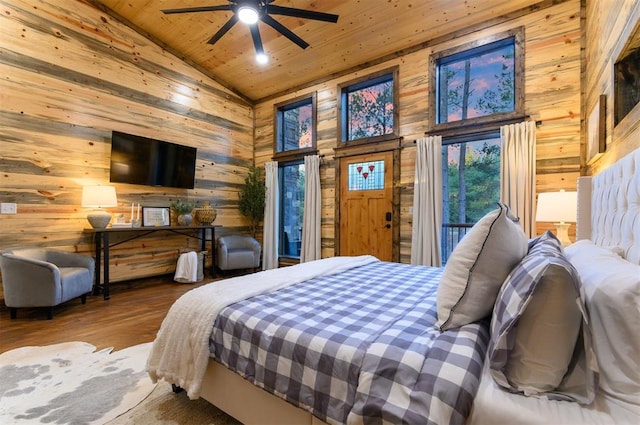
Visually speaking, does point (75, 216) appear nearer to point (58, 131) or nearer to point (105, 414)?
point (58, 131)

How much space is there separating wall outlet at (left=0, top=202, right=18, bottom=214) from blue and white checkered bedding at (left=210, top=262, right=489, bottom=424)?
3.66 m

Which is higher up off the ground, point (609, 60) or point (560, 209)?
point (609, 60)

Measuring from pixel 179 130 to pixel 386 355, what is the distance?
5.07m

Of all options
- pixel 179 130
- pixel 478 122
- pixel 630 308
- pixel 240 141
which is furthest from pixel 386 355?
pixel 240 141

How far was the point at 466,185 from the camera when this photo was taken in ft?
14.8

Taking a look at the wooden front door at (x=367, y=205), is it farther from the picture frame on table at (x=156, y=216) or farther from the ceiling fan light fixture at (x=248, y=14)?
the picture frame on table at (x=156, y=216)

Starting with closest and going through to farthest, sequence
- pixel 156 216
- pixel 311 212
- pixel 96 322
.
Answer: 1. pixel 96 322
2. pixel 156 216
3. pixel 311 212

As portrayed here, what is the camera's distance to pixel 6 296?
3043mm

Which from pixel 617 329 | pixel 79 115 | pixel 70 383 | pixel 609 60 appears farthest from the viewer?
pixel 79 115

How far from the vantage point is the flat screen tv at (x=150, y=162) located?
4.20m

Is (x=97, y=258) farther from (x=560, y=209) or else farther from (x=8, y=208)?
(x=560, y=209)

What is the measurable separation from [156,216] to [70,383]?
3.04 meters

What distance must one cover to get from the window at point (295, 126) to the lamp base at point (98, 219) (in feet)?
9.64

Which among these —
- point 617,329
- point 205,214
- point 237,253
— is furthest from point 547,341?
point 205,214
